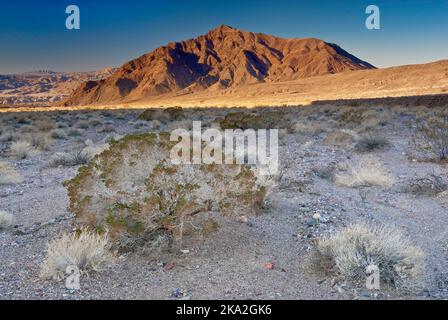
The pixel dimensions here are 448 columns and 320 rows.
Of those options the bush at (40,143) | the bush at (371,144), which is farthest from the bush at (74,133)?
the bush at (371,144)

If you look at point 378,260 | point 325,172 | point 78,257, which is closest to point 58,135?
point 325,172

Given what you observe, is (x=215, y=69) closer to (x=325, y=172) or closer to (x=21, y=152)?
(x=21, y=152)

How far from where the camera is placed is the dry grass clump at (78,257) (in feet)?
13.9

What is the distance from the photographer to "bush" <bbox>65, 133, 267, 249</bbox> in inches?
189

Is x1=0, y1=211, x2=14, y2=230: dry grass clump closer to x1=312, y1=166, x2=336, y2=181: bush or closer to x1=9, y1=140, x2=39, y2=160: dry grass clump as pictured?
x1=312, y1=166, x2=336, y2=181: bush

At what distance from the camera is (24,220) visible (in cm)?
629

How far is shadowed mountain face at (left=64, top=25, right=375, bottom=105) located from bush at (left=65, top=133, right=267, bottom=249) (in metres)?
145

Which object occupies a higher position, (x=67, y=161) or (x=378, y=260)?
(x=67, y=161)

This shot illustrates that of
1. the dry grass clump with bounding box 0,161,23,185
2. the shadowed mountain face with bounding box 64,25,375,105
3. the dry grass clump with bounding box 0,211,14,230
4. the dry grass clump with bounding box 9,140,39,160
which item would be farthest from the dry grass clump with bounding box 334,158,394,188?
the shadowed mountain face with bounding box 64,25,375,105

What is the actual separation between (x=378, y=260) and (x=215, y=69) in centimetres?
18125

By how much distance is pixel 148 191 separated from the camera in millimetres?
4859

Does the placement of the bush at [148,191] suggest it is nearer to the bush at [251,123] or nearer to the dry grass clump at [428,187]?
the dry grass clump at [428,187]
